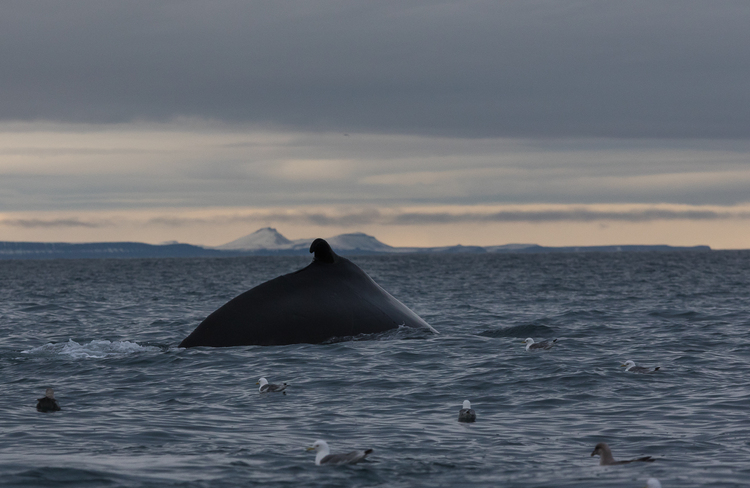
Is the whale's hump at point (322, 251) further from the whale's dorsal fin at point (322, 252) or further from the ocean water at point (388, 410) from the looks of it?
the ocean water at point (388, 410)

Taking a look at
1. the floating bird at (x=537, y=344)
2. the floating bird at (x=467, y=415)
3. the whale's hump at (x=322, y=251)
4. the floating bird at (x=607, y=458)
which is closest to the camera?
the floating bird at (x=607, y=458)

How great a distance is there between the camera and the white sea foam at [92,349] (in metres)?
19.4

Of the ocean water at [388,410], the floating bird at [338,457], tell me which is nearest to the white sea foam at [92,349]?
the ocean water at [388,410]

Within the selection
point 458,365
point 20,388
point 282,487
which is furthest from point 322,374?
point 282,487

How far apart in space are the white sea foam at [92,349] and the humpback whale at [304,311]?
386 centimetres

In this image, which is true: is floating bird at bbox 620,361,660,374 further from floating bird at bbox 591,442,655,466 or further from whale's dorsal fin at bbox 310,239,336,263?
floating bird at bbox 591,442,655,466

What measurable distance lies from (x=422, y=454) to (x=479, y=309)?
24.9 metres

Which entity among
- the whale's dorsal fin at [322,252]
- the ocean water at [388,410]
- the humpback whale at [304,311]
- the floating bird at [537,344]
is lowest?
the ocean water at [388,410]

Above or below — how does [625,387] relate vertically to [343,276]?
below

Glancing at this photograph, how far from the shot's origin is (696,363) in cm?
1834

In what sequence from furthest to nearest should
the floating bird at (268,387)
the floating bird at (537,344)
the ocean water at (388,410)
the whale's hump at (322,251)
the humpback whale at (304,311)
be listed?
the floating bird at (537,344) < the whale's hump at (322,251) < the humpback whale at (304,311) < the floating bird at (268,387) < the ocean water at (388,410)

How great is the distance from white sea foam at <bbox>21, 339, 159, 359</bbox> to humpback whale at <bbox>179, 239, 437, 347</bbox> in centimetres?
386

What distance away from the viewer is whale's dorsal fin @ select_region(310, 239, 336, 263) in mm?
15750

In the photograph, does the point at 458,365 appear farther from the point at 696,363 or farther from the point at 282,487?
the point at 282,487
